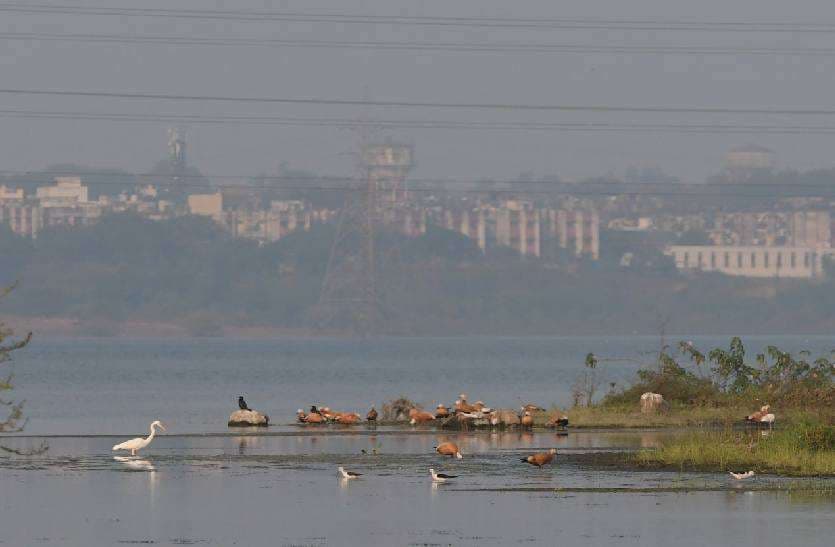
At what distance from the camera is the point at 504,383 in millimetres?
114188

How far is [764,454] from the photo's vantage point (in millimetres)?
38000

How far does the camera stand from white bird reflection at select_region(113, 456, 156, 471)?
39.1 meters

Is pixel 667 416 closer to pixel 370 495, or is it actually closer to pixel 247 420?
pixel 247 420

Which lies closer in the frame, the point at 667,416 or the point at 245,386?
the point at 667,416

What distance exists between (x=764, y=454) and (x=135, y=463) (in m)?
12.8

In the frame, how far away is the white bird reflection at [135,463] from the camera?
3912cm

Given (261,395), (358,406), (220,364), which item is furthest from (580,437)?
(220,364)

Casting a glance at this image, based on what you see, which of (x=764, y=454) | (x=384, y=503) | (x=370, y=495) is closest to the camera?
(x=384, y=503)

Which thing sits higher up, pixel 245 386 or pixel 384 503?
pixel 384 503

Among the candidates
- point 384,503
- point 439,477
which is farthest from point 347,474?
point 384,503

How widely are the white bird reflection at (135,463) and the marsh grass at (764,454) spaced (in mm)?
9794

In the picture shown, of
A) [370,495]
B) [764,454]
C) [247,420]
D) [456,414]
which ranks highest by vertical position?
[764,454]

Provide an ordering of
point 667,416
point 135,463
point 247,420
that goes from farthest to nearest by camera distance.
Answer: point 247,420, point 667,416, point 135,463

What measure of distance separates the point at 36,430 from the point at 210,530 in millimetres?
31880
